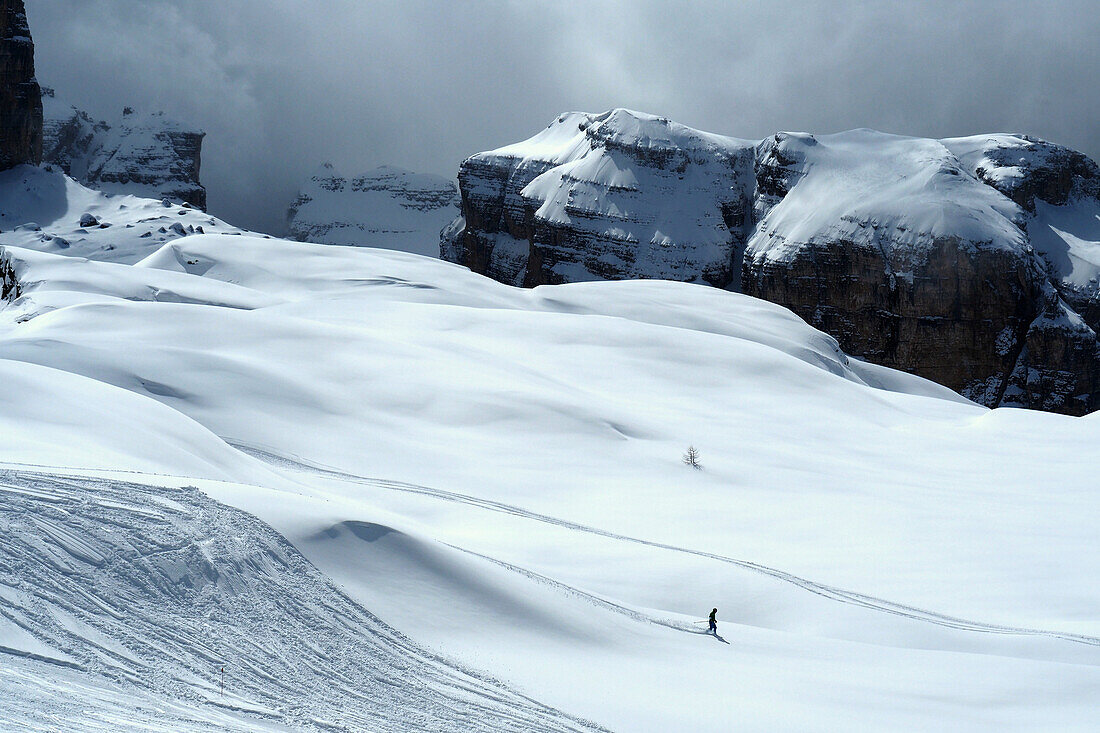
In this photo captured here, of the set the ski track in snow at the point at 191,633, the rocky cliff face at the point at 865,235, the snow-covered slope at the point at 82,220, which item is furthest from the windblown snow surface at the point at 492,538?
the rocky cliff face at the point at 865,235

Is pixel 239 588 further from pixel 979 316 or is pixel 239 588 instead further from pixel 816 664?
pixel 979 316

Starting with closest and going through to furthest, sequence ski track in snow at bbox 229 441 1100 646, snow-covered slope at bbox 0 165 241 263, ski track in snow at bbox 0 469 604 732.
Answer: ski track in snow at bbox 0 469 604 732, ski track in snow at bbox 229 441 1100 646, snow-covered slope at bbox 0 165 241 263

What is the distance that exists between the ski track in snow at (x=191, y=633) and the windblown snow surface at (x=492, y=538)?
0.09 feet

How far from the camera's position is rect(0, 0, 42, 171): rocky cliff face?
270 ft

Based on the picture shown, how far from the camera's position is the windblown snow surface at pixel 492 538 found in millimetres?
7418

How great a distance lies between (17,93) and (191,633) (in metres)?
94.3

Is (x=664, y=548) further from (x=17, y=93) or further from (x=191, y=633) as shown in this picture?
(x=17, y=93)

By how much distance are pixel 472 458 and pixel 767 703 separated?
1028 cm

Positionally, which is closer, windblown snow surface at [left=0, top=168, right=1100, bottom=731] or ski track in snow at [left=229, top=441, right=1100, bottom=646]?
windblown snow surface at [left=0, top=168, right=1100, bottom=731]

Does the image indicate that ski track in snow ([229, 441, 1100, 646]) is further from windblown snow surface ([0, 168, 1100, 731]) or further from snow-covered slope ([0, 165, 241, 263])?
snow-covered slope ([0, 165, 241, 263])

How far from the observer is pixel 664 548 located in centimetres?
1476

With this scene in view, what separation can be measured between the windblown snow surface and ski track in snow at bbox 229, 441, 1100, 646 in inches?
3.8

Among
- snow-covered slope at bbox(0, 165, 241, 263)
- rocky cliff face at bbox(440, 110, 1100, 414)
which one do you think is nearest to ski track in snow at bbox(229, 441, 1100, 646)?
snow-covered slope at bbox(0, 165, 241, 263)

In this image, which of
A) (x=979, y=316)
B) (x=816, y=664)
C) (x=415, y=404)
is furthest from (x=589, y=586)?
(x=979, y=316)
